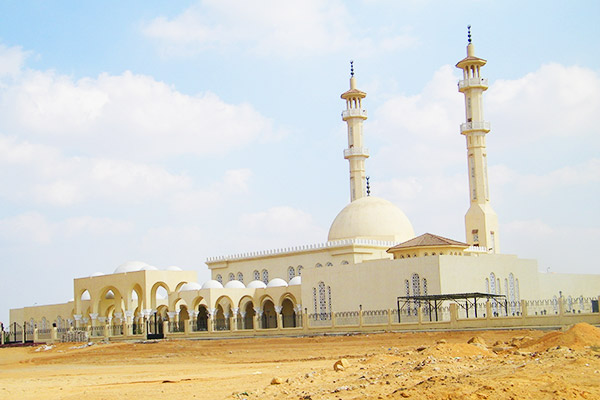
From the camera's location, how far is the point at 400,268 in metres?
33.1

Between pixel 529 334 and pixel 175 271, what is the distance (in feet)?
78.8

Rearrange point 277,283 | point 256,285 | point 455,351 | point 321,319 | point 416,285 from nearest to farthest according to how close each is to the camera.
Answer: point 455,351 < point 416,285 < point 321,319 < point 277,283 < point 256,285

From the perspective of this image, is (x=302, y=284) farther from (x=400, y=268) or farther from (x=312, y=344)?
(x=312, y=344)

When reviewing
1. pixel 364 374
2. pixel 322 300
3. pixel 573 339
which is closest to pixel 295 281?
pixel 322 300

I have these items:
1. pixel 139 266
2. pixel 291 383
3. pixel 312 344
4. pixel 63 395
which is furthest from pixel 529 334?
pixel 139 266

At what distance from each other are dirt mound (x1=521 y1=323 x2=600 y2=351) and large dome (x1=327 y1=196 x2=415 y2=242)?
83.3 ft

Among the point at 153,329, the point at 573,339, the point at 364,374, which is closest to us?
the point at 364,374

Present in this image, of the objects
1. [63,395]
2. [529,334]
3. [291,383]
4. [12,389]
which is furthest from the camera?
[529,334]

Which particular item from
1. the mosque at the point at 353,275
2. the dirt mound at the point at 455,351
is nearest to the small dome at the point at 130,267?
the mosque at the point at 353,275

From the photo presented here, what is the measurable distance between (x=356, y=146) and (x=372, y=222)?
6896 millimetres

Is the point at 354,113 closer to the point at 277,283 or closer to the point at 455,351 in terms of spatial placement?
the point at 277,283

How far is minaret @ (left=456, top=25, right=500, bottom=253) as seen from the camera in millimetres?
40125

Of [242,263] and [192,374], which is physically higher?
[242,263]

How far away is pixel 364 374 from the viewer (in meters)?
13.4
